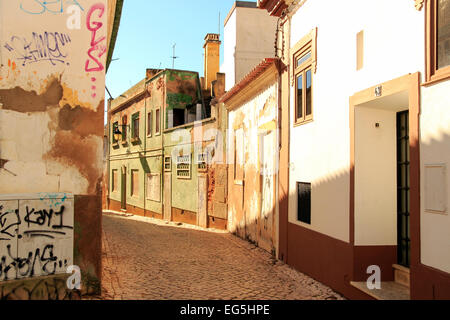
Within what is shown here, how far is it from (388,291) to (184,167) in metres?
13.8

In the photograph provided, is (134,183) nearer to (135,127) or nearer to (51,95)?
(135,127)

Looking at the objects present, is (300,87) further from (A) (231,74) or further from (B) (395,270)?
(A) (231,74)

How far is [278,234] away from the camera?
424 inches

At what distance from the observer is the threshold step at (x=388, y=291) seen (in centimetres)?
611

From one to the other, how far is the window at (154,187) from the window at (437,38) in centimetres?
1815

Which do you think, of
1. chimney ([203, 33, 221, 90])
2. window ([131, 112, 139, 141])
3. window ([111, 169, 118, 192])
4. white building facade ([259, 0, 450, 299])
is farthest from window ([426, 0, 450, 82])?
window ([111, 169, 118, 192])

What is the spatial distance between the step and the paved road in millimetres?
1130

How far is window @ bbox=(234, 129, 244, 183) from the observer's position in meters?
14.4

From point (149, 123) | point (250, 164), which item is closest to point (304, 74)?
point (250, 164)

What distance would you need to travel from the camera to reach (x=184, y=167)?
1944 centimetres

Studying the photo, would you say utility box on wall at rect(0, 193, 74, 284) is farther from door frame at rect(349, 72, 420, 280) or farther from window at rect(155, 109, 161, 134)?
window at rect(155, 109, 161, 134)

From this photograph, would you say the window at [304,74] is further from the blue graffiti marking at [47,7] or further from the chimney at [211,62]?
the chimney at [211,62]

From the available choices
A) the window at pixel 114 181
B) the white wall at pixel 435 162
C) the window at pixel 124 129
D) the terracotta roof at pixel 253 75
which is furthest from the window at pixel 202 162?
the window at pixel 114 181
